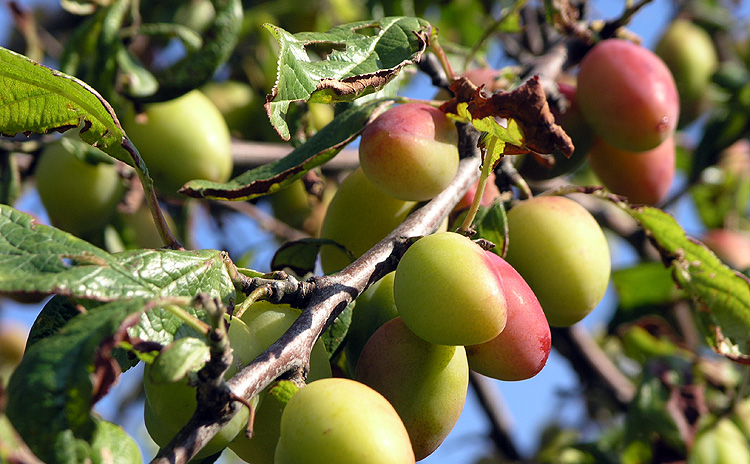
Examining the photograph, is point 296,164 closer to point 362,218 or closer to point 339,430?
point 362,218

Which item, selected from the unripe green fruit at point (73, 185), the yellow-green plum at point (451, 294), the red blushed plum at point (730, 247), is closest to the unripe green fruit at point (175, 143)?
the unripe green fruit at point (73, 185)

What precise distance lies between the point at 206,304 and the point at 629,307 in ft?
4.26

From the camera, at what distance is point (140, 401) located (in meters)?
2.00

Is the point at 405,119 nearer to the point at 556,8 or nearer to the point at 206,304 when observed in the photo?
the point at 206,304

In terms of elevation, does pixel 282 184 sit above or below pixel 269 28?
below

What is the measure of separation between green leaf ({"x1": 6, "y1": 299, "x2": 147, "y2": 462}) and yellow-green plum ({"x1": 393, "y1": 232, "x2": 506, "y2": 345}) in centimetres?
25

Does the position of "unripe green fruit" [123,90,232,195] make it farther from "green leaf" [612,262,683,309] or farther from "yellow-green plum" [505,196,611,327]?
"green leaf" [612,262,683,309]

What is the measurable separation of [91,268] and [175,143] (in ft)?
2.27

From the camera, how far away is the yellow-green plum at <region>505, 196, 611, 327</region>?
796 millimetres

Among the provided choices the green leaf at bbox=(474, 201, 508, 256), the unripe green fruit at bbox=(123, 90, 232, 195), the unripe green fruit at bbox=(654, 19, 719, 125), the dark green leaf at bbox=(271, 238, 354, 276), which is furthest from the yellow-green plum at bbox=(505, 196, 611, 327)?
the unripe green fruit at bbox=(654, 19, 719, 125)

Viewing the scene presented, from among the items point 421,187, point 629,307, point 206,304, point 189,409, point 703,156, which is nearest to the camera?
point 206,304

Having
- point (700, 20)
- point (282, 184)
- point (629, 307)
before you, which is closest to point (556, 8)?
point (282, 184)

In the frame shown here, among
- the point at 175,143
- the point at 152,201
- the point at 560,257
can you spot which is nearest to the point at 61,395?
the point at 152,201

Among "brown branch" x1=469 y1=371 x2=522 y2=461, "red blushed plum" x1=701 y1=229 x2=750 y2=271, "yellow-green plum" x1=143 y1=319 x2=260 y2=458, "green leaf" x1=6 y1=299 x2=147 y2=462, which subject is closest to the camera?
"green leaf" x1=6 y1=299 x2=147 y2=462
